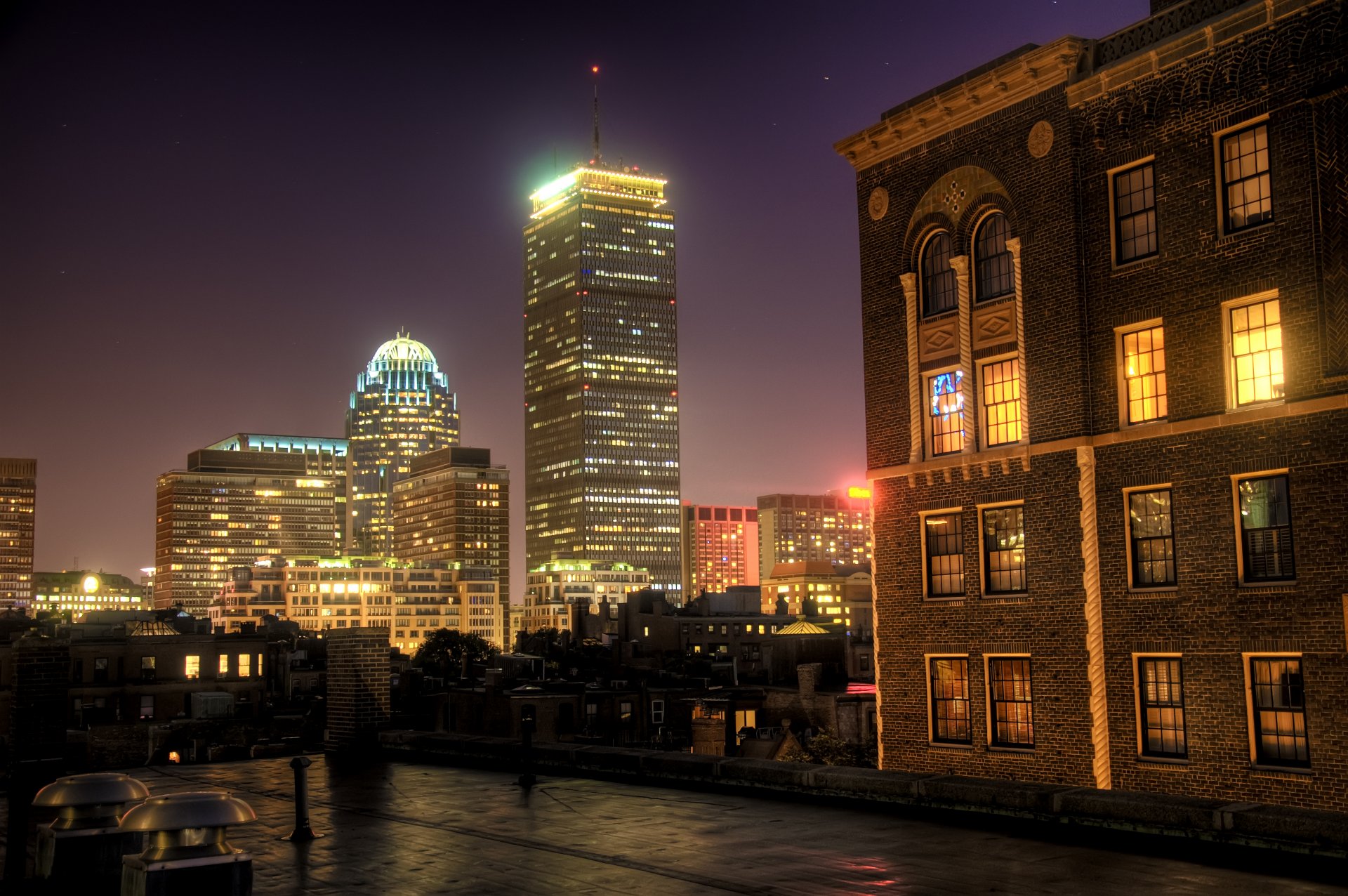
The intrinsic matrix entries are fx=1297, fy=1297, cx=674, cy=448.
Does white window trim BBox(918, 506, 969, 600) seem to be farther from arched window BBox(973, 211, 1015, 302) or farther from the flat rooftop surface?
the flat rooftop surface

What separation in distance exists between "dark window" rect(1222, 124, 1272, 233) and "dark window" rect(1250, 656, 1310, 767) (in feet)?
25.5

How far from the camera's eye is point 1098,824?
1773cm

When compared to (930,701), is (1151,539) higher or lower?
higher

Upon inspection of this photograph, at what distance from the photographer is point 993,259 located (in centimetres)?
2830

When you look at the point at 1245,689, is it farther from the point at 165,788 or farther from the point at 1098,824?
the point at 165,788

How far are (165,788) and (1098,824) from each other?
16302 millimetres

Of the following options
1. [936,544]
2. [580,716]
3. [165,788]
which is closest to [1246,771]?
[936,544]

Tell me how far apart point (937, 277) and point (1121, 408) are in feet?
19.7

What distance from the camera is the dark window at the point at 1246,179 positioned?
2303cm

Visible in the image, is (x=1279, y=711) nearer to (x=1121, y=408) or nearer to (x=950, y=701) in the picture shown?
(x=1121, y=408)

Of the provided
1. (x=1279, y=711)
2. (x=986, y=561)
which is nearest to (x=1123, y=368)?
(x=986, y=561)

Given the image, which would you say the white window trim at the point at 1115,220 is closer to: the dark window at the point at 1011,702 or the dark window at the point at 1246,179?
the dark window at the point at 1246,179

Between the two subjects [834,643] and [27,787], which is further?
[834,643]

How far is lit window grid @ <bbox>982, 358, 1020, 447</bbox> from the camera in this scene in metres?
27.5
